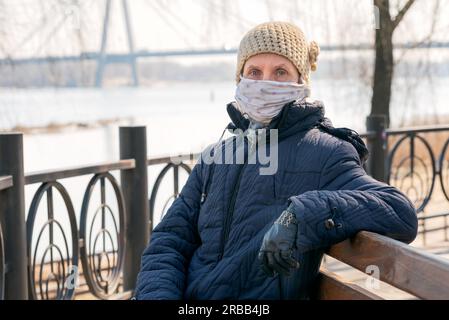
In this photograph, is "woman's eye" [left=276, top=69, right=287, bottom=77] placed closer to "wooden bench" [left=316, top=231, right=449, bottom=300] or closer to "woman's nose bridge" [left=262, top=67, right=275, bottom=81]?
"woman's nose bridge" [left=262, top=67, right=275, bottom=81]

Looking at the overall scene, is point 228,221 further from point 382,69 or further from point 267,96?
point 382,69

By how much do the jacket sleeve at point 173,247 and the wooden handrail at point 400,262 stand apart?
45 cm

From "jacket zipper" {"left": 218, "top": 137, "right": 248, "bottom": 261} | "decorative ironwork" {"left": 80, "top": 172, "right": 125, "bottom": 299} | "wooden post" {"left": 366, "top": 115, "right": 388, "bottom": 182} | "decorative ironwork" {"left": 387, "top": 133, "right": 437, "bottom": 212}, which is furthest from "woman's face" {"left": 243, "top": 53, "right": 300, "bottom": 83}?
"decorative ironwork" {"left": 387, "top": 133, "right": 437, "bottom": 212}

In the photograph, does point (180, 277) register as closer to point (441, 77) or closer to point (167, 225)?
point (167, 225)

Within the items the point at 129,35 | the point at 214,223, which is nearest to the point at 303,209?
the point at 214,223

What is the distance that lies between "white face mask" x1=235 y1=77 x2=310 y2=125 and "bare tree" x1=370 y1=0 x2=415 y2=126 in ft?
18.2

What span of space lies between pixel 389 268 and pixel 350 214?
0.14 metres

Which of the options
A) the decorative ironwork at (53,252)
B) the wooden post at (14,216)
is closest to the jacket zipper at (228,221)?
the wooden post at (14,216)

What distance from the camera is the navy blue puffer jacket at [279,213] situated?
1511 mm

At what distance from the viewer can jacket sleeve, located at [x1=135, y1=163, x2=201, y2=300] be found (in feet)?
6.01

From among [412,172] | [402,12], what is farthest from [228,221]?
[402,12]

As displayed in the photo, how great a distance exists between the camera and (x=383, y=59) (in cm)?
748

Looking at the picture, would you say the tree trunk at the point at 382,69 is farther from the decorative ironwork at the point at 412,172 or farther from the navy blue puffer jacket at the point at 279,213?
the navy blue puffer jacket at the point at 279,213

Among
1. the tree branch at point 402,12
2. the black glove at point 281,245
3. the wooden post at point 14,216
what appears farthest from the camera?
the tree branch at point 402,12
